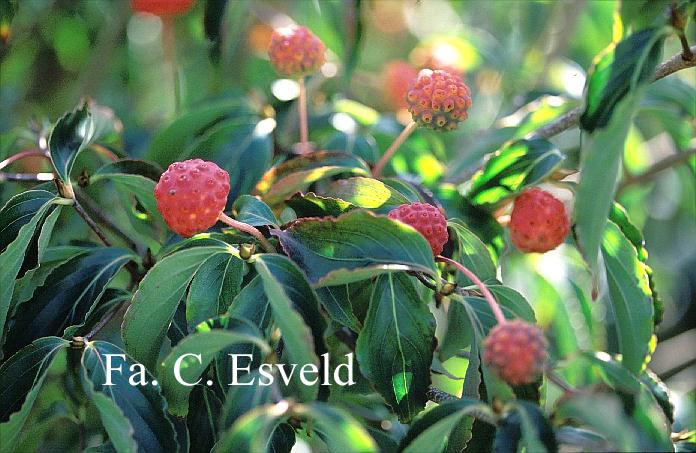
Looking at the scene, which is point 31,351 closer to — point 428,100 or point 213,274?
point 213,274

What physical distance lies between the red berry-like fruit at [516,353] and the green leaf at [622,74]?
283 mm

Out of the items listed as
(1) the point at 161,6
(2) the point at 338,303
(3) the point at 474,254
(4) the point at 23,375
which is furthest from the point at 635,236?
(1) the point at 161,6

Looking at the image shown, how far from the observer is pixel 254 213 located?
3.47 feet

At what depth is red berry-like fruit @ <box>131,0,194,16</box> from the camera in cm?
186

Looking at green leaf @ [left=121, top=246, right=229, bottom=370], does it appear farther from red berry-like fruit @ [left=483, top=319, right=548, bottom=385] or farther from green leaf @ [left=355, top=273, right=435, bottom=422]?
red berry-like fruit @ [left=483, top=319, right=548, bottom=385]

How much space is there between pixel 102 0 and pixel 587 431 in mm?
1370

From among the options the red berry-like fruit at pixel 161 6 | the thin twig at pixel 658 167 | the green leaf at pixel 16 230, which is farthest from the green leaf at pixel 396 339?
the red berry-like fruit at pixel 161 6

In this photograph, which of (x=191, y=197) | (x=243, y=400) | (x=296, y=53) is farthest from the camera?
(x=296, y=53)

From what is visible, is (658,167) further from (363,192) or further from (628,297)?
(363,192)

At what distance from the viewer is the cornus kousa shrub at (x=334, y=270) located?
91cm

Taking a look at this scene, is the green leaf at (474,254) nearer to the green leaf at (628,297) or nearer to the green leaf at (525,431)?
the green leaf at (628,297)

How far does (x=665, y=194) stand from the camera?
247 centimetres

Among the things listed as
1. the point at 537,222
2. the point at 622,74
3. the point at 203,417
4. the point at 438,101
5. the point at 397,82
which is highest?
the point at 622,74

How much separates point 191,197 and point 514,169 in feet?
1.61
